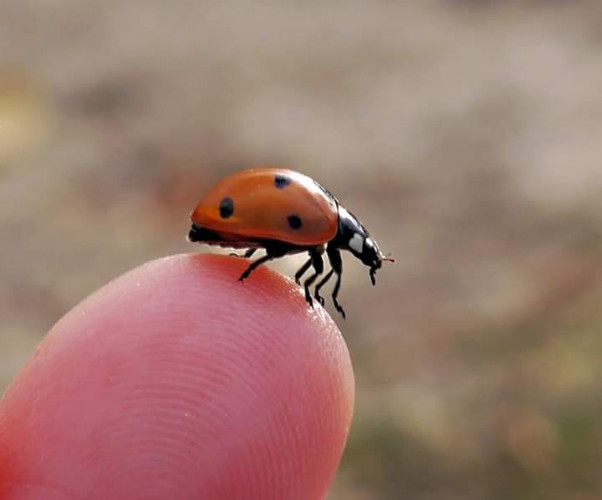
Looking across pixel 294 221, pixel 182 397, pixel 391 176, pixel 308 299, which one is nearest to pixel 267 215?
pixel 294 221

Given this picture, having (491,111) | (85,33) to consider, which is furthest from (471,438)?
(85,33)

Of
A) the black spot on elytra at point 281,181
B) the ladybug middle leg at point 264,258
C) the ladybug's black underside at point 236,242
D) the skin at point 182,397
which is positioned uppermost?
the black spot on elytra at point 281,181

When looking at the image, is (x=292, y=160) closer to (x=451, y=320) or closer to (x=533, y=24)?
(x=451, y=320)

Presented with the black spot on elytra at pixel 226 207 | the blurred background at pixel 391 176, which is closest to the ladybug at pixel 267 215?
the black spot on elytra at pixel 226 207

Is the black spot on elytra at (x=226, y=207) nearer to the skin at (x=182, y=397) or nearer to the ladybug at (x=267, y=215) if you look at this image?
the ladybug at (x=267, y=215)

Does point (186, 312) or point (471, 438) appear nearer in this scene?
point (186, 312)
